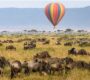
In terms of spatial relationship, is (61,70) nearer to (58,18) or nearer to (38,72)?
(38,72)

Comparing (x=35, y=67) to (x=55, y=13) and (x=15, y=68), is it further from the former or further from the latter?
(x=55, y=13)

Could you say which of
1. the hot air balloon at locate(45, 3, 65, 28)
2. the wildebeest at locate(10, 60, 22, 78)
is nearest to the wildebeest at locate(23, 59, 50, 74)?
the wildebeest at locate(10, 60, 22, 78)

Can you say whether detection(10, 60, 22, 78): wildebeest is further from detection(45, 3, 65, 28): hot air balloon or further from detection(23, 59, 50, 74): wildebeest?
detection(45, 3, 65, 28): hot air balloon

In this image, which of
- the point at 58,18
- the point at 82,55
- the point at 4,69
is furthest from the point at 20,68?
the point at 58,18

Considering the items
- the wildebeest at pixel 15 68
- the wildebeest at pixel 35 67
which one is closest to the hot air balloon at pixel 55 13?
the wildebeest at pixel 35 67

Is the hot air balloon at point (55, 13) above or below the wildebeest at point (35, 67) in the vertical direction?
above

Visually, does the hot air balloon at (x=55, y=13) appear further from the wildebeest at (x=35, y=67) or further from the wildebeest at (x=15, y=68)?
the wildebeest at (x=15, y=68)

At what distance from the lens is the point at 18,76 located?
19828 mm

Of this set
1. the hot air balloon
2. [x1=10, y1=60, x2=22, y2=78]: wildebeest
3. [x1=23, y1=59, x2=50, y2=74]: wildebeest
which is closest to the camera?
[x1=10, y1=60, x2=22, y2=78]: wildebeest

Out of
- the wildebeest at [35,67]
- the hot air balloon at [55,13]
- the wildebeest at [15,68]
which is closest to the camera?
the wildebeest at [15,68]

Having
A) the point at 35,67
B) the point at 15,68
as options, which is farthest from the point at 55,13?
the point at 15,68

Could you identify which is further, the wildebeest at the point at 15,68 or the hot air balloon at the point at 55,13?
the hot air balloon at the point at 55,13

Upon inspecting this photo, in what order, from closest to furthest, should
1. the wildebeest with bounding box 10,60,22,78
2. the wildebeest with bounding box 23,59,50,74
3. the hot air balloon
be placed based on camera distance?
the wildebeest with bounding box 10,60,22,78 → the wildebeest with bounding box 23,59,50,74 → the hot air balloon

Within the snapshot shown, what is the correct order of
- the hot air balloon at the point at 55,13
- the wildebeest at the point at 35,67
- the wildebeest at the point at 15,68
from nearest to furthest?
1. the wildebeest at the point at 15,68
2. the wildebeest at the point at 35,67
3. the hot air balloon at the point at 55,13
